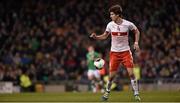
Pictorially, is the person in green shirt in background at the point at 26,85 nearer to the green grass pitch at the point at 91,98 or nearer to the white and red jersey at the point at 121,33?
the green grass pitch at the point at 91,98

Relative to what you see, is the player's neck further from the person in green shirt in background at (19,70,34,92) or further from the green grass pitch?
the person in green shirt in background at (19,70,34,92)

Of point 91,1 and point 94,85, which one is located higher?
point 91,1

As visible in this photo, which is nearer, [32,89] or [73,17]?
[32,89]

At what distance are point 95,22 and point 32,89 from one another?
7035 mm

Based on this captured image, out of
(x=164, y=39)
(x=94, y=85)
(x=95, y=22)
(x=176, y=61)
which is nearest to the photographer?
(x=94, y=85)

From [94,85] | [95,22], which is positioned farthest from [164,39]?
[94,85]

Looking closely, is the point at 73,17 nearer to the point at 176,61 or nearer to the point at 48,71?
the point at 48,71

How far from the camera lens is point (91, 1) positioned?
3972 cm

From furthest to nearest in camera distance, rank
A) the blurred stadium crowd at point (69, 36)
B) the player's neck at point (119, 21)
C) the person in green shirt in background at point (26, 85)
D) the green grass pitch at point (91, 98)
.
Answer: the blurred stadium crowd at point (69, 36) → the person in green shirt in background at point (26, 85) → the green grass pitch at point (91, 98) → the player's neck at point (119, 21)

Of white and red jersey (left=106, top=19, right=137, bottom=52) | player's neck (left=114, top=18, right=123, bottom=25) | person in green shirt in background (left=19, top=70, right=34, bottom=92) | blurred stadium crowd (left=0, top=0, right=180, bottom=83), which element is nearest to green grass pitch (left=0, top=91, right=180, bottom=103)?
white and red jersey (left=106, top=19, right=137, bottom=52)

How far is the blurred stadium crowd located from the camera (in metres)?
34.0

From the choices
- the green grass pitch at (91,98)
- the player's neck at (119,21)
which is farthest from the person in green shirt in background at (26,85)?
the player's neck at (119,21)

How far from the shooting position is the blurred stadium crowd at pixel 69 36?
3403 cm

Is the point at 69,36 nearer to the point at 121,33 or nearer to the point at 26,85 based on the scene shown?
the point at 26,85
